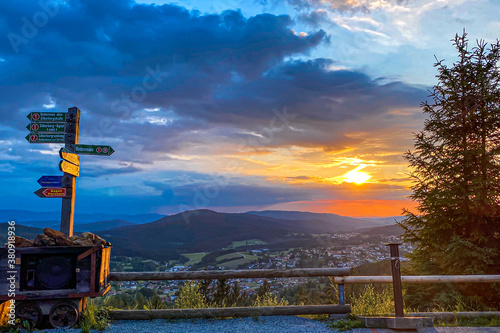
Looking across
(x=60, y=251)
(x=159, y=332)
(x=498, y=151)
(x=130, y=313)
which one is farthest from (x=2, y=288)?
(x=498, y=151)

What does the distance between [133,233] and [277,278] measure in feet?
157

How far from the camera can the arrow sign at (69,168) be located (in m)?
9.13

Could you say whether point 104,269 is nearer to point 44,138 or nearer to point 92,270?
point 92,270

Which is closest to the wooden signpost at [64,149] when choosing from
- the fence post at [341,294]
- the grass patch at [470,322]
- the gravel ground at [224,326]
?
the gravel ground at [224,326]

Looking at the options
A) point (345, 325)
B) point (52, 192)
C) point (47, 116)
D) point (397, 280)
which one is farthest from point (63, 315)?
point (397, 280)

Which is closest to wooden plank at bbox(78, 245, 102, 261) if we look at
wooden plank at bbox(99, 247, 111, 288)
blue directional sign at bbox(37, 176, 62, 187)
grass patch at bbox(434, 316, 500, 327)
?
wooden plank at bbox(99, 247, 111, 288)

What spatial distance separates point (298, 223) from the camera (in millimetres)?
63469

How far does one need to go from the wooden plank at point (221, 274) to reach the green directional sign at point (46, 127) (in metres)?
4.33

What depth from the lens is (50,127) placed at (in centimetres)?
974

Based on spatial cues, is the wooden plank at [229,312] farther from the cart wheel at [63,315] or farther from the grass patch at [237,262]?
the grass patch at [237,262]

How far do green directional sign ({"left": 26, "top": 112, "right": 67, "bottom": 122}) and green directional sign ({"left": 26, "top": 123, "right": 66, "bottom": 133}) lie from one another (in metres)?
0.12

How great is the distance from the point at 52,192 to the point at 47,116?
6.99 ft

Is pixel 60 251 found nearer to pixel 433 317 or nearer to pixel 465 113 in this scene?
pixel 433 317

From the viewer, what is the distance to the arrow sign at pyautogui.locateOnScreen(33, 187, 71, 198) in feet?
30.4
